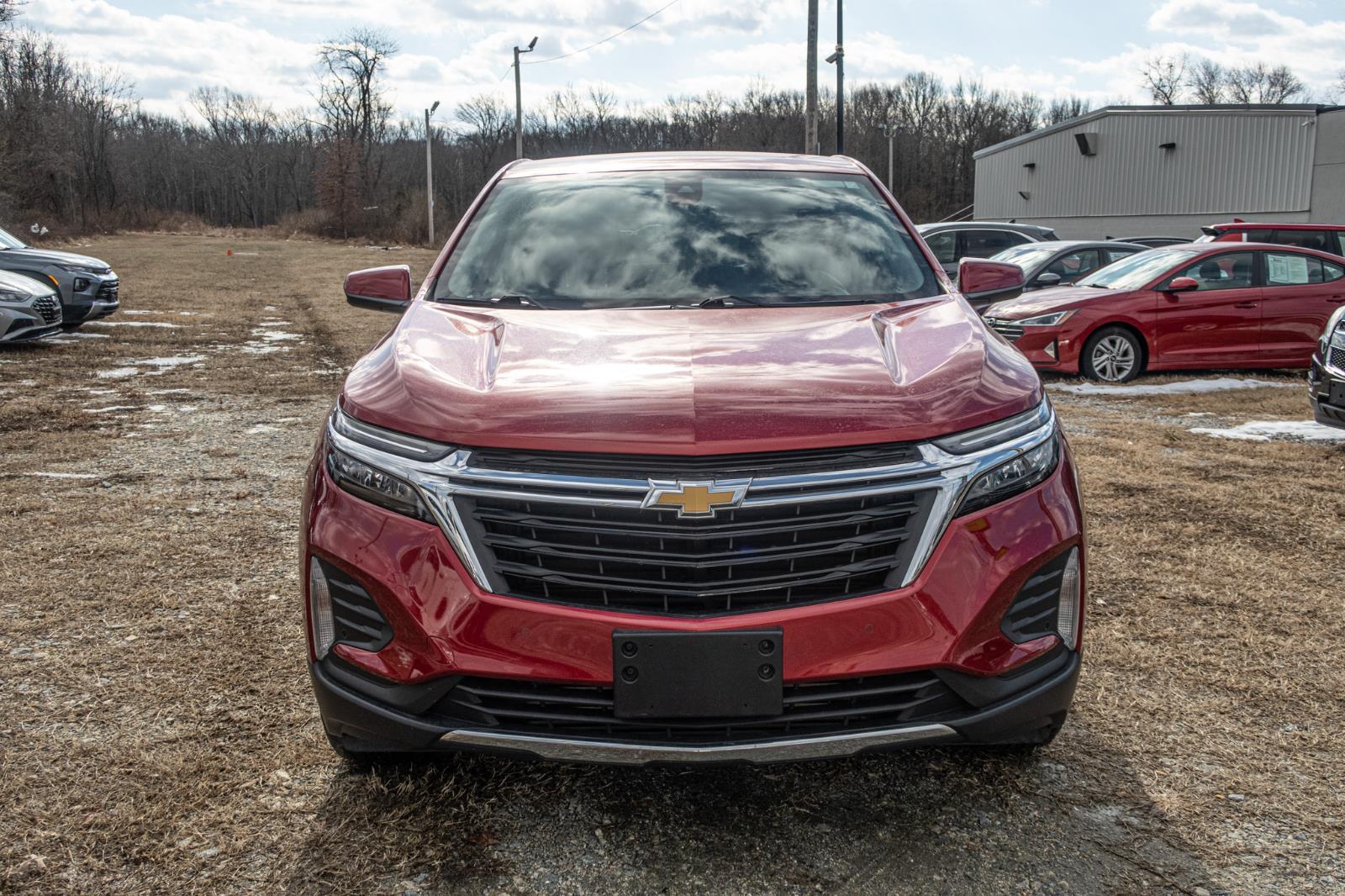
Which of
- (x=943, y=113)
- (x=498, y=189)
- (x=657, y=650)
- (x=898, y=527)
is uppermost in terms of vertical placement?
(x=943, y=113)

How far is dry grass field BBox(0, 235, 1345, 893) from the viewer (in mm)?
2410

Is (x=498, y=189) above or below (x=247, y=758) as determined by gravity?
above

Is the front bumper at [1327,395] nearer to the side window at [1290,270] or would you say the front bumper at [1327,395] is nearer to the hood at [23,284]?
the side window at [1290,270]

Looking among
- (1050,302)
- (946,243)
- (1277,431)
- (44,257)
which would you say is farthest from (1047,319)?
(44,257)

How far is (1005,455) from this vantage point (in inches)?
92.7

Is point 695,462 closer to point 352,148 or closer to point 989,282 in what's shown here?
point 989,282

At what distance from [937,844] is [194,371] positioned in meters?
10.7

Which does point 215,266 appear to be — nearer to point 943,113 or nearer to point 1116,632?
point 1116,632

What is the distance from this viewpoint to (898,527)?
7.31ft

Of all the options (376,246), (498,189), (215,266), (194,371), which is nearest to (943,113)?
(376,246)

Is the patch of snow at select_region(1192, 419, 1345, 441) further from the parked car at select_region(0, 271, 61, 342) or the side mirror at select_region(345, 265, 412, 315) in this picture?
the parked car at select_region(0, 271, 61, 342)

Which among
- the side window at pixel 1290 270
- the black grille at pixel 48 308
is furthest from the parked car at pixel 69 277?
the side window at pixel 1290 270

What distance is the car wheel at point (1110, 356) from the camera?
11023mm

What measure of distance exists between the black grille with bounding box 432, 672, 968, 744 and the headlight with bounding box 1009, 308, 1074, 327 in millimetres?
9443
